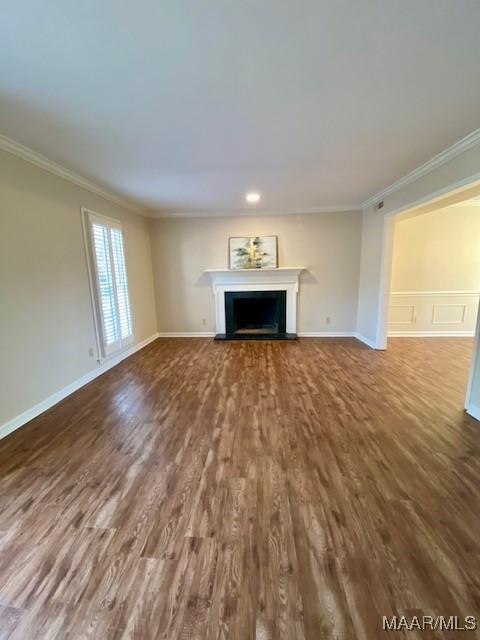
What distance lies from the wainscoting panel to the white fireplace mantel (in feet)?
6.36

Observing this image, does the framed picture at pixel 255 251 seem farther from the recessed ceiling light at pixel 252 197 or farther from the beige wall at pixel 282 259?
the recessed ceiling light at pixel 252 197

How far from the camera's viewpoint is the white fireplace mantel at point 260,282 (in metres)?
5.24

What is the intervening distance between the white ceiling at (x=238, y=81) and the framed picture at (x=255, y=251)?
2267 mm

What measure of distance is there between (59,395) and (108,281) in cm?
170

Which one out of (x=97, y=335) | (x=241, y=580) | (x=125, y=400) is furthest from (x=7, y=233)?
(x=241, y=580)

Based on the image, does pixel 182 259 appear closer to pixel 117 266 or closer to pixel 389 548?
pixel 117 266

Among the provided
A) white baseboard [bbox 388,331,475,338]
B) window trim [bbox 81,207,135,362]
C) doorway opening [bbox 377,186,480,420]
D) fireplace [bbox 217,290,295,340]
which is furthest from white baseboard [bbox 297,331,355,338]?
window trim [bbox 81,207,135,362]

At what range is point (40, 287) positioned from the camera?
2789 millimetres

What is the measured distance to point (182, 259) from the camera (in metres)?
5.46

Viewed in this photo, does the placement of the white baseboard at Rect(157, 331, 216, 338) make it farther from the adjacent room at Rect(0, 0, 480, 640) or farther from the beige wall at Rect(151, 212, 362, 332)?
the adjacent room at Rect(0, 0, 480, 640)

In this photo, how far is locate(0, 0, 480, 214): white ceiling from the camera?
1220 mm

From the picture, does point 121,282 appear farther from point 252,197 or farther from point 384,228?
point 384,228

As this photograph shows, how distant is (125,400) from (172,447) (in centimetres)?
113

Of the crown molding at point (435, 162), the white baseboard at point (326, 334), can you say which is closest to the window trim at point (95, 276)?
the white baseboard at point (326, 334)
